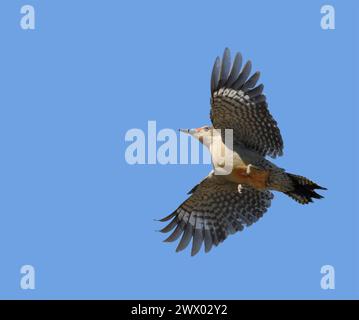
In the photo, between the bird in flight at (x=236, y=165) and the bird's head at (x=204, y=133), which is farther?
the bird's head at (x=204, y=133)

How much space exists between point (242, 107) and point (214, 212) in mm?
2139

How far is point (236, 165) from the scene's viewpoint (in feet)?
58.2

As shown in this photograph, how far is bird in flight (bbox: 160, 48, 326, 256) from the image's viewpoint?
690 inches

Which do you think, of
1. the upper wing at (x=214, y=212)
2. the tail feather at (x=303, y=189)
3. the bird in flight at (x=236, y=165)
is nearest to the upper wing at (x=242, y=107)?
the bird in flight at (x=236, y=165)

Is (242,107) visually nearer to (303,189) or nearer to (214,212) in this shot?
(303,189)

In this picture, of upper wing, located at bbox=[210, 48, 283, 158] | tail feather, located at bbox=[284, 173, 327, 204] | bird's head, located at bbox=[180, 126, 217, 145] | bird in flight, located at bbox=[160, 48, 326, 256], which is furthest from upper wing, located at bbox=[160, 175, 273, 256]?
upper wing, located at bbox=[210, 48, 283, 158]

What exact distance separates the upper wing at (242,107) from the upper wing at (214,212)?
3.45ft

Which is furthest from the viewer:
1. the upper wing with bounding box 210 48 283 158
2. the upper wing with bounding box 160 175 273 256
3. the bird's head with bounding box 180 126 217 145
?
the upper wing with bounding box 160 175 273 256

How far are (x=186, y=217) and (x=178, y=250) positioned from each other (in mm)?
623

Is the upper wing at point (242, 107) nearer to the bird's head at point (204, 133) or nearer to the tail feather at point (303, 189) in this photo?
the bird's head at point (204, 133)

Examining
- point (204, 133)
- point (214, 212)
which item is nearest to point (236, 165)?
point (204, 133)

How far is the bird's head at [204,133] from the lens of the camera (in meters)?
18.1

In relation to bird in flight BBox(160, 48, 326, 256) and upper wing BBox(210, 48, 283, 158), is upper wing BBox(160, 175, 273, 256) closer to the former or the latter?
bird in flight BBox(160, 48, 326, 256)
